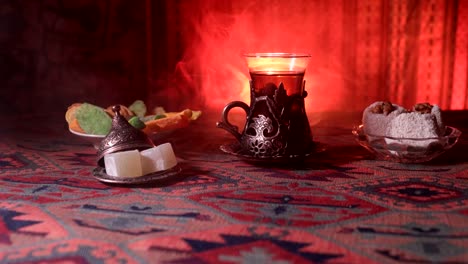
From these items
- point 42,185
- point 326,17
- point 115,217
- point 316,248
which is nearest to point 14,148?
point 42,185

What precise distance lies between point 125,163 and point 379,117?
1.66 ft

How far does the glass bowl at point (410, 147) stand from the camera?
973mm

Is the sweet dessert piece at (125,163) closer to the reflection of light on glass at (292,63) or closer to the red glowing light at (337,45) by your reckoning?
the reflection of light on glass at (292,63)

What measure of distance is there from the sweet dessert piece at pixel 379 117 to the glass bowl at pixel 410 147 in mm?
70

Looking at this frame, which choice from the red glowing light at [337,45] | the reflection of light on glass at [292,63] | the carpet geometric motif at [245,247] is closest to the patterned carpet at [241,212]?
the carpet geometric motif at [245,247]

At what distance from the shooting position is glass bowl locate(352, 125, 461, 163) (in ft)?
3.19

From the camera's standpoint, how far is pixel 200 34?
1.94 m

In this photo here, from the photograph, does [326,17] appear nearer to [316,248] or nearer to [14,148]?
[14,148]

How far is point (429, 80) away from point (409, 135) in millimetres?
1044

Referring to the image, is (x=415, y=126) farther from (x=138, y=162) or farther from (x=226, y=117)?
(x=138, y=162)

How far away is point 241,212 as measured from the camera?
0.75 meters

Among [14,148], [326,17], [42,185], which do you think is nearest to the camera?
[42,185]

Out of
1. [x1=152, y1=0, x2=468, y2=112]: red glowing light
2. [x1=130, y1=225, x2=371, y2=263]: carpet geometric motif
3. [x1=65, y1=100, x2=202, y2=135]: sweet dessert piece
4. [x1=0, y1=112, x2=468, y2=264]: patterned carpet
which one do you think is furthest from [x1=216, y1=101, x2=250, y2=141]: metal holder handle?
[x1=152, y1=0, x2=468, y2=112]: red glowing light

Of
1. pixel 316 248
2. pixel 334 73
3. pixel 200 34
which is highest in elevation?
pixel 200 34
